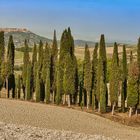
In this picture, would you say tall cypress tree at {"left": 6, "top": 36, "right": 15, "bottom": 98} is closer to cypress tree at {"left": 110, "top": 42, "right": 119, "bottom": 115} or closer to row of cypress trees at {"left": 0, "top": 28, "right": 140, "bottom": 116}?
row of cypress trees at {"left": 0, "top": 28, "right": 140, "bottom": 116}

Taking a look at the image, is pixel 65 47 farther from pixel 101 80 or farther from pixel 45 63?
pixel 101 80

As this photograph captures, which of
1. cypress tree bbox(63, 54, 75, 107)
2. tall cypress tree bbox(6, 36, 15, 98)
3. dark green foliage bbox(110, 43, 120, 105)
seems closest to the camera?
dark green foliage bbox(110, 43, 120, 105)

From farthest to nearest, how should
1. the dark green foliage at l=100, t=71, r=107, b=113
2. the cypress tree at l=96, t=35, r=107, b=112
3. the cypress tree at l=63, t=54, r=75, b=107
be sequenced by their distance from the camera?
1. the cypress tree at l=63, t=54, r=75, b=107
2. the cypress tree at l=96, t=35, r=107, b=112
3. the dark green foliage at l=100, t=71, r=107, b=113

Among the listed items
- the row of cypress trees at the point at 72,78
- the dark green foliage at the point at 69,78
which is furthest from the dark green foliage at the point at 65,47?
the dark green foliage at the point at 69,78

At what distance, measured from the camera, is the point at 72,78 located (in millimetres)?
88750

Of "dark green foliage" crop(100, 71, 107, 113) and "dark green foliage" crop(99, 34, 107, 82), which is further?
"dark green foliage" crop(99, 34, 107, 82)

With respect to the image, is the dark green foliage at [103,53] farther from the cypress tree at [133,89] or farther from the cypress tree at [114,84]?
the cypress tree at [133,89]

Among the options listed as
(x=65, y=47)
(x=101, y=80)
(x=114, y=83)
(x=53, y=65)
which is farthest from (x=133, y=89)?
(x=53, y=65)

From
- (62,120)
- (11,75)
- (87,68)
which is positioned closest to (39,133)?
(62,120)

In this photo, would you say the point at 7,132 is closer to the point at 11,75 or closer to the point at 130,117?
the point at 130,117

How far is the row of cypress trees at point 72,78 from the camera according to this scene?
87225 mm

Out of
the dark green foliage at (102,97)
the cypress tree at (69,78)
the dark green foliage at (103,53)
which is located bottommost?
the dark green foliage at (102,97)

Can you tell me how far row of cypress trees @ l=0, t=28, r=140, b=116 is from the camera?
87225 millimetres

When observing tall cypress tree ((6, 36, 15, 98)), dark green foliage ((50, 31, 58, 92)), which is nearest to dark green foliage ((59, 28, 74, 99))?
dark green foliage ((50, 31, 58, 92))
